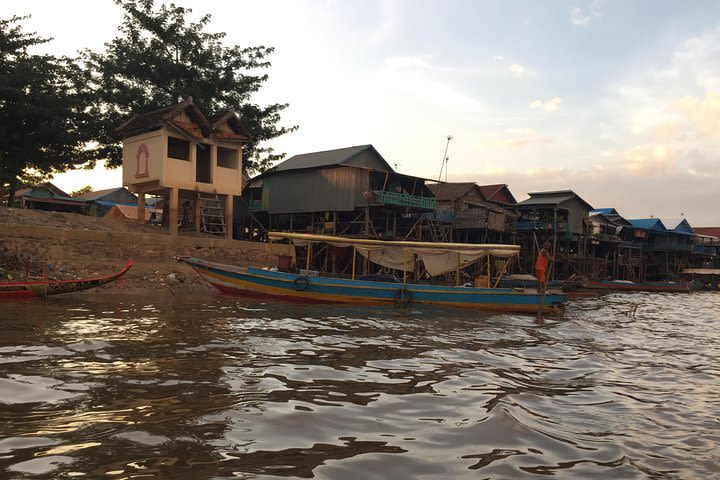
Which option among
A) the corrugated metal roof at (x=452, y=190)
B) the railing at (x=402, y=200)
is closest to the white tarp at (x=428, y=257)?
the railing at (x=402, y=200)

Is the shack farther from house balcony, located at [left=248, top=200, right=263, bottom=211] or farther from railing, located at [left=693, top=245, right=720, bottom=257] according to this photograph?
railing, located at [left=693, top=245, right=720, bottom=257]

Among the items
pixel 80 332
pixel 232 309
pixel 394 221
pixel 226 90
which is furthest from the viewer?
pixel 394 221

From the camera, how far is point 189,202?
1036 inches

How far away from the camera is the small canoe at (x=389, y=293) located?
50.6 feet

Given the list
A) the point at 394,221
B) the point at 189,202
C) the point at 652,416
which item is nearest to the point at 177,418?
the point at 652,416

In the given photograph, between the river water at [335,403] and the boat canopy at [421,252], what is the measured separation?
17.6 feet

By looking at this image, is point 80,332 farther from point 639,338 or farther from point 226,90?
point 226,90

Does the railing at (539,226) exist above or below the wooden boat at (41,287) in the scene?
above

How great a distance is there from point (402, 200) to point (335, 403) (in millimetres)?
23945

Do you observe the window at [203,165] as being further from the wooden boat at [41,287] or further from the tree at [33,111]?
the wooden boat at [41,287]

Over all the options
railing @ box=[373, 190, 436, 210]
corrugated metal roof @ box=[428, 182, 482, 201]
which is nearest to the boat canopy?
railing @ box=[373, 190, 436, 210]

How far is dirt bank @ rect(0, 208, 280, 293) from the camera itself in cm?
1538

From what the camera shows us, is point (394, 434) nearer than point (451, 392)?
Yes

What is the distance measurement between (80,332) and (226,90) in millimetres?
19890
